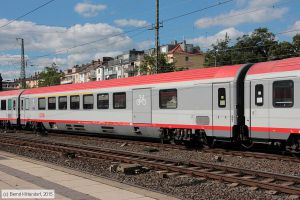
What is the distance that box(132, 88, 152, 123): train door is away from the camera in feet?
62.8

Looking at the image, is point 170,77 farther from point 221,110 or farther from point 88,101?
point 88,101

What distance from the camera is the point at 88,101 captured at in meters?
23.7

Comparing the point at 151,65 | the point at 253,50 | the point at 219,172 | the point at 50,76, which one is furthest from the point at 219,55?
the point at 219,172

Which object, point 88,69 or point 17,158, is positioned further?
point 88,69

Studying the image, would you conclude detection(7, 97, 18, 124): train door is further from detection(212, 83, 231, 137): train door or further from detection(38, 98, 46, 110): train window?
detection(212, 83, 231, 137): train door

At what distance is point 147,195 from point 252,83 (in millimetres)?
7589

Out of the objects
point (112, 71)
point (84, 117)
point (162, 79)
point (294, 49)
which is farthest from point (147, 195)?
point (112, 71)

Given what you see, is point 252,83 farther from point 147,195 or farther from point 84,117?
point 84,117

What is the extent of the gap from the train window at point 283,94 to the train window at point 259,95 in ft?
1.51

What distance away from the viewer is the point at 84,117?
2398cm

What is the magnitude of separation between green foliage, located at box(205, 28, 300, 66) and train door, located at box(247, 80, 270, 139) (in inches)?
1889

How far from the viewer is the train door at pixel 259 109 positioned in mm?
14062

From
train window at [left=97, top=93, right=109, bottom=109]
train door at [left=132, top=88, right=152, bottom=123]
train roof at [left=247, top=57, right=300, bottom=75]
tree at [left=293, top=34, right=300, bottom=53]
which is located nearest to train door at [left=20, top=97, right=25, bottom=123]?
train window at [left=97, top=93, right=109, bottom=109]

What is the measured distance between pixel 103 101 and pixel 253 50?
56112 mm
